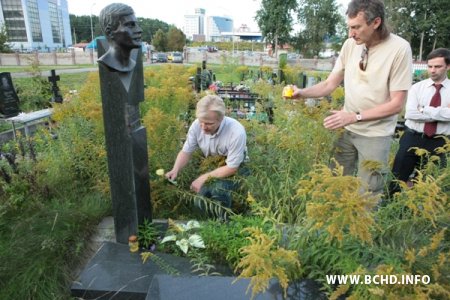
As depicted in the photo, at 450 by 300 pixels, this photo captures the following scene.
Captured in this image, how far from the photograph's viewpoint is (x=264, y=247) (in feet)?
4.79

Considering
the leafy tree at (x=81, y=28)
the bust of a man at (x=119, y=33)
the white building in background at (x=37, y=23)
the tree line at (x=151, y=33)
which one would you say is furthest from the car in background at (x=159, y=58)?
the leafy tree at (x=81, y=28)

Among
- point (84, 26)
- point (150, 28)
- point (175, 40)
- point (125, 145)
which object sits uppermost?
point (84, 26)

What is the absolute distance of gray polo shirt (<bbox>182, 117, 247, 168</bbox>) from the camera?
2.82 metres

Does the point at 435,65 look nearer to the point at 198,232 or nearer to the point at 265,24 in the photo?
the point at 198,232

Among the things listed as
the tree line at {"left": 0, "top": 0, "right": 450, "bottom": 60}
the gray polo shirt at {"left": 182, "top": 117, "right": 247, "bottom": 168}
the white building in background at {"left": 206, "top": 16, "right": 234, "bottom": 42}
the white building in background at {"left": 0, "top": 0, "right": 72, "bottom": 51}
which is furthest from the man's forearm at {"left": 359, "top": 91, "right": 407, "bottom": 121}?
the white building in background at {"left": 206, "top": 16, "right": 234, "bottom": 42}

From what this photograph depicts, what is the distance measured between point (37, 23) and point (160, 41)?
164 ft

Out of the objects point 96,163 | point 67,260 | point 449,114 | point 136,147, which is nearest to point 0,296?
point 67,260

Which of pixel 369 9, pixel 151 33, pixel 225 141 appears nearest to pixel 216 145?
pixel 225 141

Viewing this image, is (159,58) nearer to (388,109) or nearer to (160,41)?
(160,41)

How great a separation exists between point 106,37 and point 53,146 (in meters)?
1.99

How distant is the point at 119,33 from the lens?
2266 mm

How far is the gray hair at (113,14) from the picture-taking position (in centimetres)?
222

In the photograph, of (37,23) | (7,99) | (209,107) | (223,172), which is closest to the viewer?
(209,107)

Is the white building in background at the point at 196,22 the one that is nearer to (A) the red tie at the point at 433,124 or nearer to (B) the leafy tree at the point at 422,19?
(B) the leafy tree at the point at 422,19
